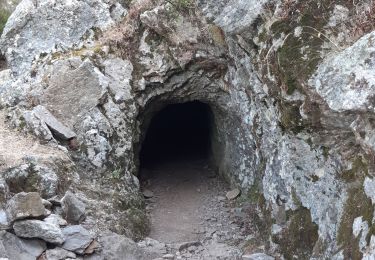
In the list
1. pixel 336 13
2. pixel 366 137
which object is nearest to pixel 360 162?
pixel 366 137

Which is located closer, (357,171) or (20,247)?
(357,171)

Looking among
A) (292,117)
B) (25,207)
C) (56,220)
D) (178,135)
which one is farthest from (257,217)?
(178,135)

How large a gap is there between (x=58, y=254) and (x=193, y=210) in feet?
14.0

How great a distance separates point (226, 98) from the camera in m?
11.7

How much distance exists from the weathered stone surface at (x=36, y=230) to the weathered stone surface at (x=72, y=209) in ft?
2.98

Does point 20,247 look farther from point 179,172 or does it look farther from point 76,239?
point 179,172

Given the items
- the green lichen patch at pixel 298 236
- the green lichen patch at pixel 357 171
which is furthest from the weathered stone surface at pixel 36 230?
the green lichen patch at pixel 357 171

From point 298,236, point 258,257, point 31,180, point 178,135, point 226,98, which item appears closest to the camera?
point 298,236

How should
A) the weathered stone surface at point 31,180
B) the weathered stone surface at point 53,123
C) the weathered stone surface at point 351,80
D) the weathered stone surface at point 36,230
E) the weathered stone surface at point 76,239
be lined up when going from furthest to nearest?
the weathered stone surface at point 53,123 < the weathered stone surface at point 31,180 < the weathered stone surface at point 76,239 < the weathered stone surface at point 36,230 < the weathered stone surface at point 351,80

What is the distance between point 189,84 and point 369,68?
5920 mm

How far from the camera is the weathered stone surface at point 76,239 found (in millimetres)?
8109

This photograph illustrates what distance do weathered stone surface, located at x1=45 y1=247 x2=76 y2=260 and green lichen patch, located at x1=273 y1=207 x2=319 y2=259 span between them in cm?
336

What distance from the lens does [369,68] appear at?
20.7ft

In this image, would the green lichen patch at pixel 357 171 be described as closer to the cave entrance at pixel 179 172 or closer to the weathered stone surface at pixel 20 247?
the cave entrance at pixel 179 172
